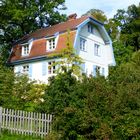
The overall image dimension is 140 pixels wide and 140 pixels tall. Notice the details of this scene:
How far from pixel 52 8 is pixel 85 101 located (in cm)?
3728

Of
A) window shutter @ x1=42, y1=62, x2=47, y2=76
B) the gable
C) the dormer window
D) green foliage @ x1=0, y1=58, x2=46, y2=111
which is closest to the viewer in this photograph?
green foliage @ x1=0, y1=58, x2=46, y2=111

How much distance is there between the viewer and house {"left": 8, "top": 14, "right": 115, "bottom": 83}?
42.2 metres

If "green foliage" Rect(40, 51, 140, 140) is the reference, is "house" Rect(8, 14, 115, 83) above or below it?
above

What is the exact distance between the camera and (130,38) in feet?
209

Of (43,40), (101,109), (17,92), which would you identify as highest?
(43,40)

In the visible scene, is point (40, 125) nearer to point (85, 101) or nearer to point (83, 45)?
point (85, 101)

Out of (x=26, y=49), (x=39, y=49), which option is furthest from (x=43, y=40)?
(x=26, y=49)

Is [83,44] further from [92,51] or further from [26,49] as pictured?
[26,49]

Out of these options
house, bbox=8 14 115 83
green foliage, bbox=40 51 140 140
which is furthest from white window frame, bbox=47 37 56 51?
green foliage, bbox=40 51 140 140

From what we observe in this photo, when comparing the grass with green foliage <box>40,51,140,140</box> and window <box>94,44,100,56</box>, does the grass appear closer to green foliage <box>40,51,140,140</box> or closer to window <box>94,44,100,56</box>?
green foliage <box>40,51,140,140</box>

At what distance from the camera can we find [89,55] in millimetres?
44250

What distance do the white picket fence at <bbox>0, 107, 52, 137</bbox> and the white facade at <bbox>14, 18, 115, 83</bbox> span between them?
71.6 ft

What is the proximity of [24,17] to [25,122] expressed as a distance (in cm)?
3149

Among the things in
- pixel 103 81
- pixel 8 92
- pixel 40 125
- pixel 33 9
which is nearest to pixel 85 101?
pixel 103 81
